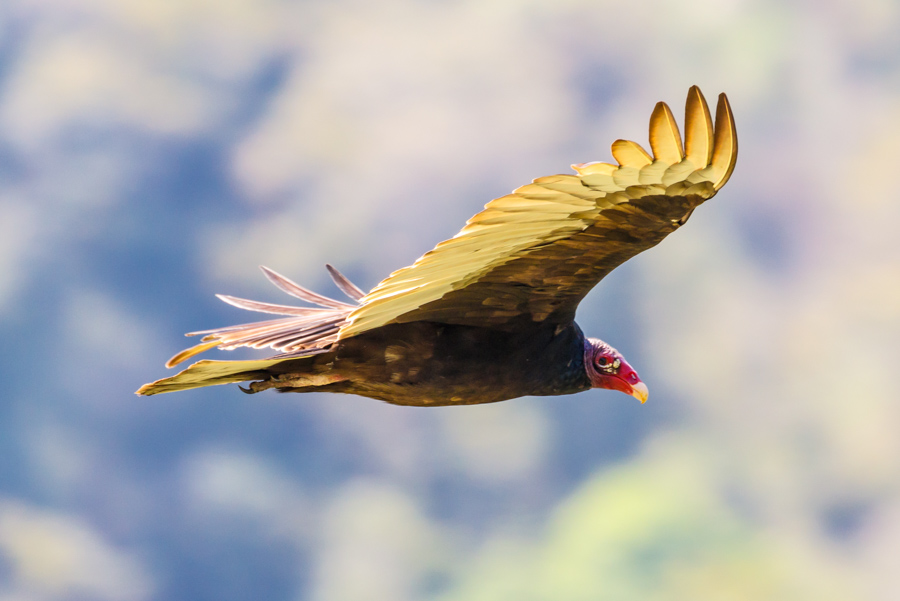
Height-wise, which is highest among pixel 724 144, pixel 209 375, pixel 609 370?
pixel 209 375

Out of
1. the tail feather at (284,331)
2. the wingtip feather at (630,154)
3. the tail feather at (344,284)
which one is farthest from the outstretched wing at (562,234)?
the tail feather at (344,284)

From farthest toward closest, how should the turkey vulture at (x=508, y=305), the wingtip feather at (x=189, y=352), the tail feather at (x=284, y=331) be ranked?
the tail feather at (x=284, y=331) → the wingtip feather at (x=189, y=352) → the turkey vulture at (x=508, y=305)

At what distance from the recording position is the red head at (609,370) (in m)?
3.70

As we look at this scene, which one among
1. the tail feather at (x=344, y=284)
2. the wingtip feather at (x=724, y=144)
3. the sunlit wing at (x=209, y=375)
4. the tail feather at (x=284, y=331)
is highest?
the tail feather at (x=344, y=284)

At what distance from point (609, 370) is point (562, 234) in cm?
110

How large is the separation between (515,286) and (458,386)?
449mm

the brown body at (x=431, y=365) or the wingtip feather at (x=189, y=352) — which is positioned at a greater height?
the wingtip feather at (x=189, y=352)

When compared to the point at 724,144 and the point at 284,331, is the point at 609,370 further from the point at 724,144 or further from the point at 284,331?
the point at 724,144

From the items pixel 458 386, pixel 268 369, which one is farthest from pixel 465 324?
pixel 268 369

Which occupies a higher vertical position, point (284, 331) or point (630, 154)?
point (284, 331)

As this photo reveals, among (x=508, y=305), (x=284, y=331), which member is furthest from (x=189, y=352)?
(x=508, y=305)

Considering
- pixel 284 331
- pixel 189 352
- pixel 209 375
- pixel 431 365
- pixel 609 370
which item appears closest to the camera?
pixel 189 352

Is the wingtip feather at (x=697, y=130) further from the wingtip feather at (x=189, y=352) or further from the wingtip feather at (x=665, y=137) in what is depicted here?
the wingtip feather at (x=189, y=352)

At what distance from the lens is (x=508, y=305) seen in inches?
126
